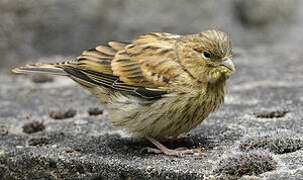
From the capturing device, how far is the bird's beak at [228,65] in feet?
17.9

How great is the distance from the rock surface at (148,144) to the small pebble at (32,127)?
0.08 metres

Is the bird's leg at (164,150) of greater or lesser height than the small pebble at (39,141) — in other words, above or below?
above

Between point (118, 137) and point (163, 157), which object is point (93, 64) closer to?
point (118, 137)

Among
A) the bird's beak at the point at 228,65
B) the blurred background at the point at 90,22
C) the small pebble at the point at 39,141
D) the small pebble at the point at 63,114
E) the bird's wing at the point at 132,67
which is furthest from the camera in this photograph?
the blurred background at the point at 90,22

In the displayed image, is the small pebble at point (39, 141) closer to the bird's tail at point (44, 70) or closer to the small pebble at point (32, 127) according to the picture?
the small pebble at point (32, 127)

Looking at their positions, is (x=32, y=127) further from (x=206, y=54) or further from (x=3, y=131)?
(x=206, y=54)

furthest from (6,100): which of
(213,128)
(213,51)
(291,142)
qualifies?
(291,142)

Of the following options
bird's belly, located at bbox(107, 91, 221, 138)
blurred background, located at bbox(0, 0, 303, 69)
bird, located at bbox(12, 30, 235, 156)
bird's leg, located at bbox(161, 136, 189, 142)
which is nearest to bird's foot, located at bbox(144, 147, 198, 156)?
bird, located at bbox(12, 30, 235, 156)

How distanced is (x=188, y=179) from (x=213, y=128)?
1670mm

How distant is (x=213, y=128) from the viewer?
679 centimetres

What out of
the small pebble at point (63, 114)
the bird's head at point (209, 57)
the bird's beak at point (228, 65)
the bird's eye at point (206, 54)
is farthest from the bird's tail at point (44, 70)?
the bird's beak at point (228, 65)

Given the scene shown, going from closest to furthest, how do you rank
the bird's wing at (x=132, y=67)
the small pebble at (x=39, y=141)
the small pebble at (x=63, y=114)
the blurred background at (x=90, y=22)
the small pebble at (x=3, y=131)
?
the bird's wing at (x=132, y=67)
the small pebble at (x=39, y=141)
the small pebble at (x=3, y=131)
the small pebble at (x=63, y=114)
the blurred background at (x=90, y=22)

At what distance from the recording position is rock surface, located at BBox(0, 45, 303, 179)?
17.3 feet

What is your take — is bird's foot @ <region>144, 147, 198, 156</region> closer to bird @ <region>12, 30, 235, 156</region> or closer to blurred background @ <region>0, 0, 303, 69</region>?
bird @ <region>12, 30, 235, 156</region>
